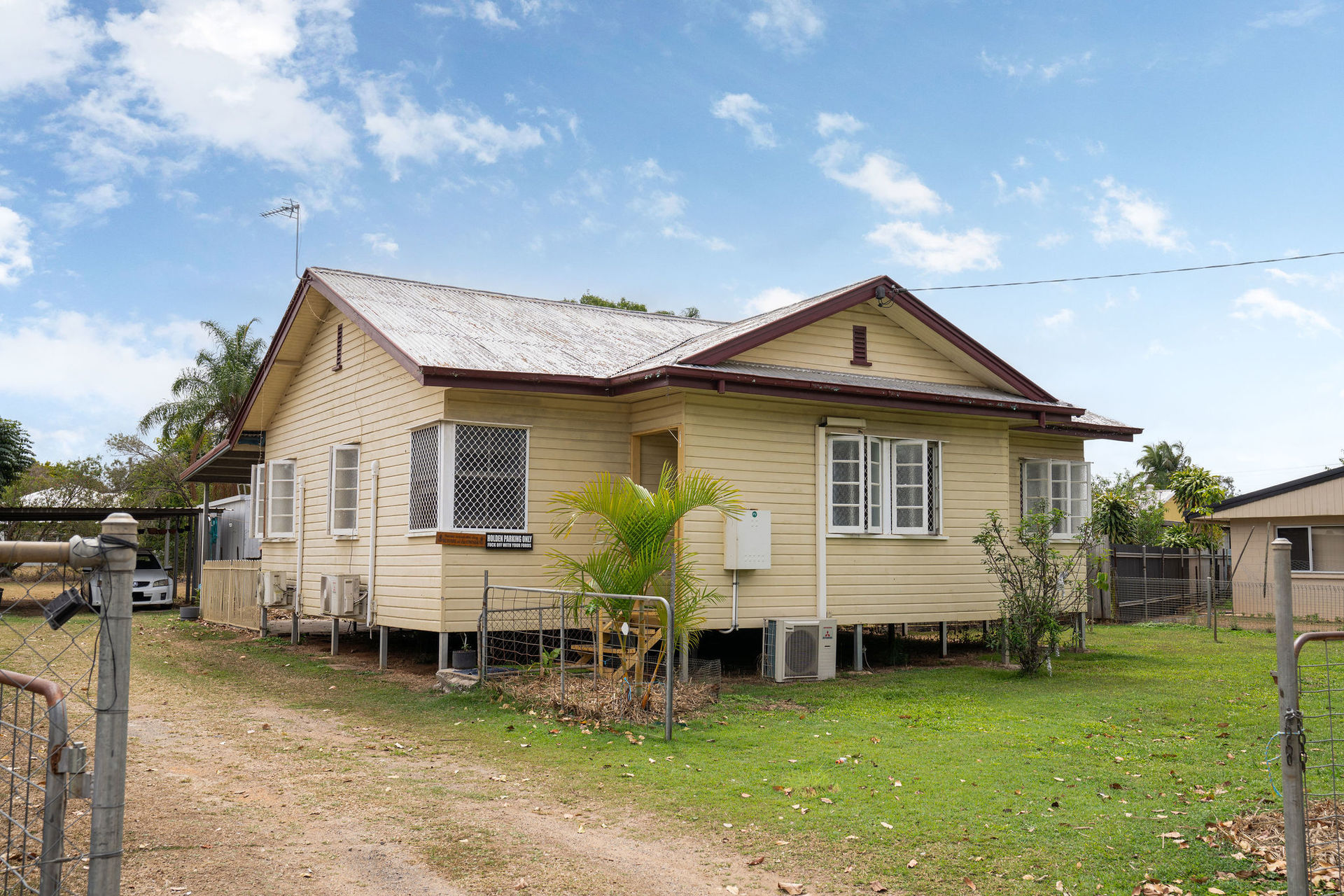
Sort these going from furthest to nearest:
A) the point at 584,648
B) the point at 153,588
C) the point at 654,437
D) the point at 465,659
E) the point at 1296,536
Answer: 1. the point at 153,588
2. the point at 1296,536
3. the point at 654,437
4. the point at 465,659
5. the point at 584,648

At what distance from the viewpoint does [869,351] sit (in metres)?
15.5

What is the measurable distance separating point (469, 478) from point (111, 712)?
9921mm

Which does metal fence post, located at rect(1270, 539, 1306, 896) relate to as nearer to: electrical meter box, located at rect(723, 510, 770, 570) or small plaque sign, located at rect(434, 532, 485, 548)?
electrical meter box, located at rect(723, 510, 770, 570)

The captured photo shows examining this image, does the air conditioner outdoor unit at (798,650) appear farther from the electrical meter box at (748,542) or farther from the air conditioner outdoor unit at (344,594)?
the air conditioner outdoor unit at (344,594)

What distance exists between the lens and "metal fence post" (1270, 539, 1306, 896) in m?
4.50

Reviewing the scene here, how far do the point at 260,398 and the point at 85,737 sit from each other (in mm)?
11257

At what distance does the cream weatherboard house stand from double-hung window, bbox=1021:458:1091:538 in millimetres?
923

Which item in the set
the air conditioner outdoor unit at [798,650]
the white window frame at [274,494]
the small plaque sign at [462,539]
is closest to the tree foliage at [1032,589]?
the air conditioner outdoor unit at [798,650]

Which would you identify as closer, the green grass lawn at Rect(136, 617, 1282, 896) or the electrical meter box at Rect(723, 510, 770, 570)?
the green grass lawn at Rect(136, 617, 1282, 896)

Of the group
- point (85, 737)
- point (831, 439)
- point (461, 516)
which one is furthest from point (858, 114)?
point (85, 737)

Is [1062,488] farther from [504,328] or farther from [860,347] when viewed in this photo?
[504,328]

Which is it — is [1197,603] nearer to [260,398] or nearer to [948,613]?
[948,613]

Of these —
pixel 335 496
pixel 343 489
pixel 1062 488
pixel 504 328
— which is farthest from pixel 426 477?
pixel 1062 488

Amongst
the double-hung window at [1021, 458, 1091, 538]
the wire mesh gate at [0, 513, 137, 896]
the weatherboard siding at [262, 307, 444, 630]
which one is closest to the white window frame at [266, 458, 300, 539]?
the weatherboard siding at [262, 307, 444, 630]
